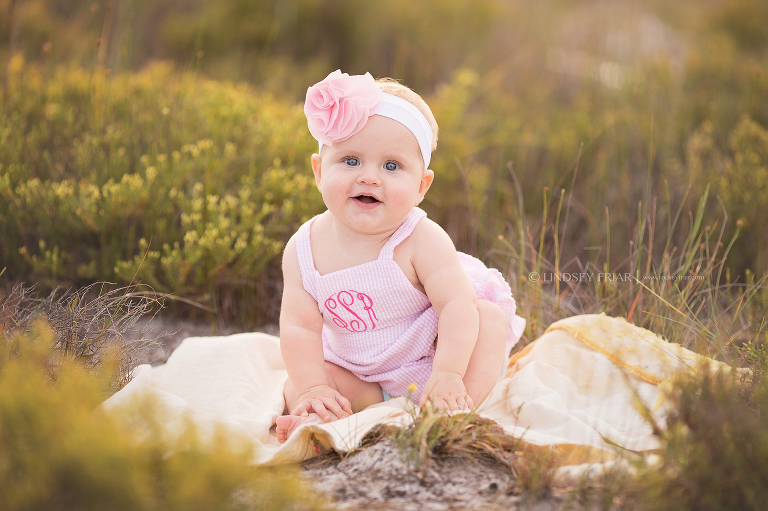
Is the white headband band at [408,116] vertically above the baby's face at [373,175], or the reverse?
the white headband band at [408,116]

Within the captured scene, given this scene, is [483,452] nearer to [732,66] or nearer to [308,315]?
[308,315]

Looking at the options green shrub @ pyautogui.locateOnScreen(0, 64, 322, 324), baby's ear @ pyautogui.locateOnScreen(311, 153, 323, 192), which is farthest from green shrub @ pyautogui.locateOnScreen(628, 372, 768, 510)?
green shrub @ pyautogui.locateOnScreen(0, 64, 322, 324)

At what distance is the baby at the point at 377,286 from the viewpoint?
200cm

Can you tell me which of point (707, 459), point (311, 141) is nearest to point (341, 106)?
point (707, 459)

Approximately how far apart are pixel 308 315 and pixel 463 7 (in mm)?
6326

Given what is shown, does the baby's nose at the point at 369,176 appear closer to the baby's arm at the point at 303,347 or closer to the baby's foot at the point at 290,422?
the baby's arm at the point at 303,347

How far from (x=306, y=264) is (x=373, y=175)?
0.43 m

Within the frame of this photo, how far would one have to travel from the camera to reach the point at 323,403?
6.71 feet

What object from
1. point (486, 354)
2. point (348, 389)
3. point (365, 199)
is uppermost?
point (365, 199)

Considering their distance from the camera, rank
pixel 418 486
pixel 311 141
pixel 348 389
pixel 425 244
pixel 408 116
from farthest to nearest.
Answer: pixel 311 141
pixel 348 389
pixel 425 244
pixel 408 116
pixel 418 486

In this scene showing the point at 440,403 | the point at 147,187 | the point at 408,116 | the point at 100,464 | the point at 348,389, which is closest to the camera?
the point at 100,464

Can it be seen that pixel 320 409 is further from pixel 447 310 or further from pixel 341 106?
pixel 341 106

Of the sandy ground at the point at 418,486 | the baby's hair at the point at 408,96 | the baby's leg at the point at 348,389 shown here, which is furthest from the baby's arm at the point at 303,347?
the baby's hair at the point at 408,96

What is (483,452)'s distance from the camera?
5.75 ft
